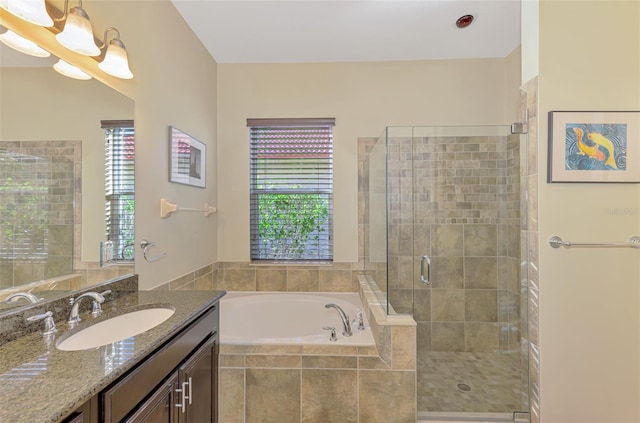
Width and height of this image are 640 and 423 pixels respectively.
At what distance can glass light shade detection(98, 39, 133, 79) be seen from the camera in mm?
1403

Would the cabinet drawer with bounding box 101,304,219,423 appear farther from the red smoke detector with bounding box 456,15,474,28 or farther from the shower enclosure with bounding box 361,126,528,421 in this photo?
the red smoke detector with bounding box 456,15,474,28

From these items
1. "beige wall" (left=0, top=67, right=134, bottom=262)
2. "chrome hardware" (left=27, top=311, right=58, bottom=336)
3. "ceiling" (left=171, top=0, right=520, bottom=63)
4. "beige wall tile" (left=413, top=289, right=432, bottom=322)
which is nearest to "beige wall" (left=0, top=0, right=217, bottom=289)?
"beige wall" (left=0, top=67, right=134, bottom=262)

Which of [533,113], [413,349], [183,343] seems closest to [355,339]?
[413,349]

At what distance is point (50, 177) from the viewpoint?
1144 millimetres

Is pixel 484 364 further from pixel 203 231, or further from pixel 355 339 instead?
pixel 203 231

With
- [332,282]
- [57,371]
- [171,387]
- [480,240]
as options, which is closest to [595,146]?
[480,240]

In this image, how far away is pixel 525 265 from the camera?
175 centimetres

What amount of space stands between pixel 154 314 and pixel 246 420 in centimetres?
89

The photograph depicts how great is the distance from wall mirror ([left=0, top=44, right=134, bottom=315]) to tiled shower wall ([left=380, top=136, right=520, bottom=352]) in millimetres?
1993

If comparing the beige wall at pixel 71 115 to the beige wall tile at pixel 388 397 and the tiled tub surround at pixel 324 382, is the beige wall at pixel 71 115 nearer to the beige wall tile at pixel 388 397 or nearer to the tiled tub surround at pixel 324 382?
the tiled tub surround at pixel 324 382

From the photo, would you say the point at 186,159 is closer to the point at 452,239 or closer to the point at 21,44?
the point at 21,44

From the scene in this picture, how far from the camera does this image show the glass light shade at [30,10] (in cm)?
99

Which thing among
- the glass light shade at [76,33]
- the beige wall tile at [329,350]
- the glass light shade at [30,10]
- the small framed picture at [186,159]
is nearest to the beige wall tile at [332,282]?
the beige wall tile at [329,350]

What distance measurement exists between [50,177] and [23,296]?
0.44 meters
